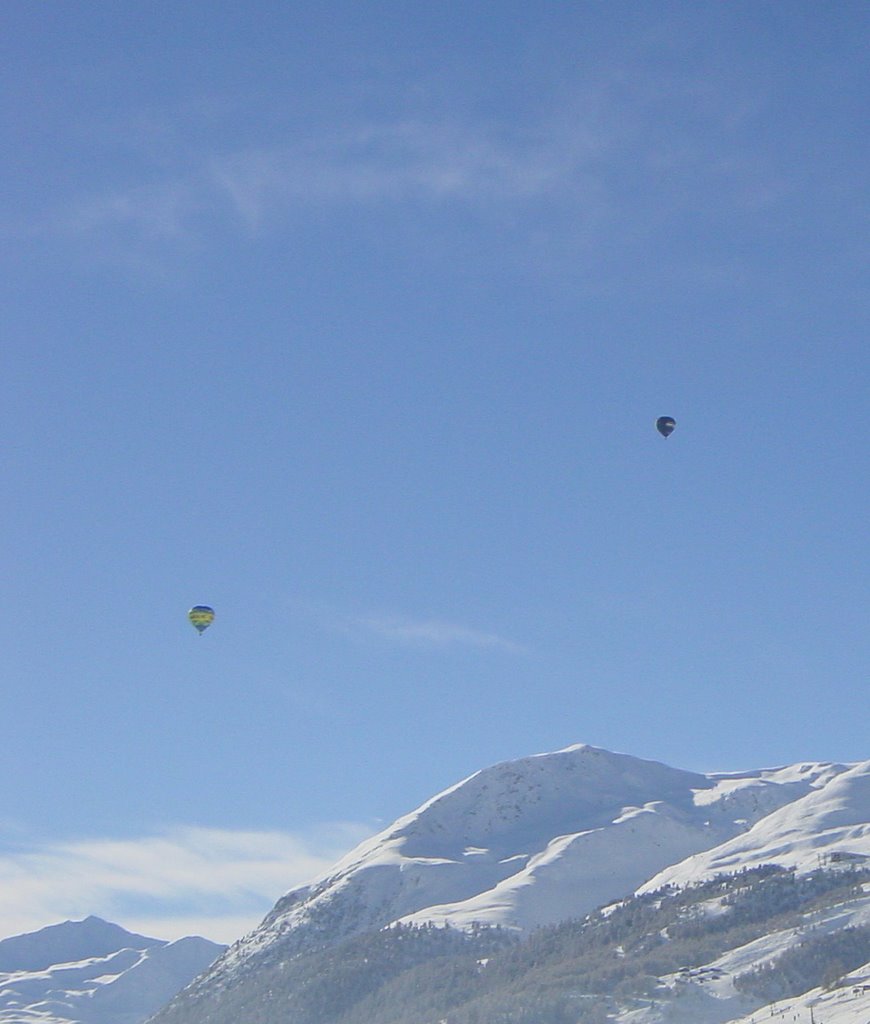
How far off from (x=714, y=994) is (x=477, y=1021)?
31.0m

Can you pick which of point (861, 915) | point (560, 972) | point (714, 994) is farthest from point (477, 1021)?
point (861, 915)

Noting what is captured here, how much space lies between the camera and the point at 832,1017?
463 ft

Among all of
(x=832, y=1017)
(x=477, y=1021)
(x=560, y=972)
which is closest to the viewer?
(x=832, y=1017)

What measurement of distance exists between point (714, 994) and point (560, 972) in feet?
102

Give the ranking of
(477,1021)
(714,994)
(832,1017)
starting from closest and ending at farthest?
(832,1017)
(714,994)
(477,1021)

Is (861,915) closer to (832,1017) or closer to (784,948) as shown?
(784,948)

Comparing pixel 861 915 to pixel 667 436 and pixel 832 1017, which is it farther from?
pixel 667 436

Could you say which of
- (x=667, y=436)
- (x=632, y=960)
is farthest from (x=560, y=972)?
(x=667, y=436)

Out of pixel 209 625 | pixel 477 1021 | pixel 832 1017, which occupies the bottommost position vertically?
pixel 832 1017

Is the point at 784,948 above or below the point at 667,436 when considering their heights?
below

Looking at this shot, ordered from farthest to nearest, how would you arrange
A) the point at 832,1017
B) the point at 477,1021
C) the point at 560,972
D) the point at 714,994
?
the point at 560,972 < the point at 477,1021 < the point at 714,994 < the point at 832,1017

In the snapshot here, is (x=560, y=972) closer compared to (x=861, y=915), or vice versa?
(x=861, y=915)

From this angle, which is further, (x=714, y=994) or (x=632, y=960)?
(x=632, y=960)

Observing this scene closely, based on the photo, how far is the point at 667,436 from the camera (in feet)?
607
